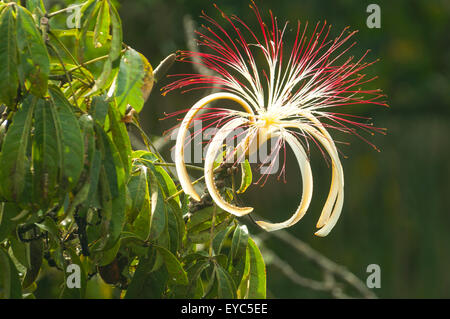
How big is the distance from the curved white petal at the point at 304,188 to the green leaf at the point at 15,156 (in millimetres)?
393

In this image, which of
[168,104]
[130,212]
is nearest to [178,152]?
[130,212]

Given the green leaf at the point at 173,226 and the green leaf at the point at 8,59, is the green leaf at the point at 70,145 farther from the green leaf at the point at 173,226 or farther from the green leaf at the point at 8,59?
the green leaf at the point at 173,226

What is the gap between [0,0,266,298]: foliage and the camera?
2.91 ft

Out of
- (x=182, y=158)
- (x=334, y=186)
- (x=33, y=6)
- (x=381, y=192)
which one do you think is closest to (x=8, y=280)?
(x=182, y=158)

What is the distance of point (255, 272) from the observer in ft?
3.67

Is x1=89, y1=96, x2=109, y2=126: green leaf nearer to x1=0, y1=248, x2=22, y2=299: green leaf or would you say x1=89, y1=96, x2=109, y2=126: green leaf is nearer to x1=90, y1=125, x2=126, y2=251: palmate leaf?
x1=90, y1=125, x2=126, y2=251: palmate leaf

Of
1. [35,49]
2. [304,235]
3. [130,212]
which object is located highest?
Answer: [35,49]

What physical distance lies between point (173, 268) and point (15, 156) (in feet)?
1.03

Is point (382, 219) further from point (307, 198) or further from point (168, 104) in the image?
point (307, 198)

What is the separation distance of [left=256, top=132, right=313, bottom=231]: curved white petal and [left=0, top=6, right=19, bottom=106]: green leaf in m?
0.45

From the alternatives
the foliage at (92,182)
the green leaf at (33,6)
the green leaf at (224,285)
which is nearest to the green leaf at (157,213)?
the foliage at (92,182)

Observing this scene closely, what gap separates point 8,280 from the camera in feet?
3.20

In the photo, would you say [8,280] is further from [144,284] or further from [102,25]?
[102,25]
